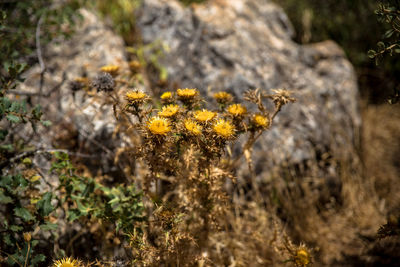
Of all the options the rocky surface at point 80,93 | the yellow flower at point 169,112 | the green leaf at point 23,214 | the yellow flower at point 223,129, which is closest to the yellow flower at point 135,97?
the yellow flower at point 169,112

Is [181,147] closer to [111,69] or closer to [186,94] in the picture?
[186,94]

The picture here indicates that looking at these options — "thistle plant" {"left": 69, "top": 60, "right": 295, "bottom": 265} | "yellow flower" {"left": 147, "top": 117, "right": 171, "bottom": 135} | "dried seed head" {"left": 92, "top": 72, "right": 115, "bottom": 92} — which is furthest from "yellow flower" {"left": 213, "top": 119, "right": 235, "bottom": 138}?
"dried seed head" {"left": 92, "top": 72, "right": 115, "bottom": 92}

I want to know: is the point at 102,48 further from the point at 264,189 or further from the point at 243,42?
the point at 264,189

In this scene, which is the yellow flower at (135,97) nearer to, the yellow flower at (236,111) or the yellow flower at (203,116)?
the yellow flower at (203,116)

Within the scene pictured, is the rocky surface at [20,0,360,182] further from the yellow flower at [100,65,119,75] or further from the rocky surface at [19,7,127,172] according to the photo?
the yellow flower at [100,65,119,75]

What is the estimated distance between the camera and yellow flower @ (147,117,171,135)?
119 centimetres

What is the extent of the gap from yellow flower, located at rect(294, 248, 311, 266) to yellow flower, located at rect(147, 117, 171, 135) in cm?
101

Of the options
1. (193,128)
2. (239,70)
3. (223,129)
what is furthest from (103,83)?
(239,70)

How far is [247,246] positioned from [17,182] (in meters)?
1.60

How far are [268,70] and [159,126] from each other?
1753mm

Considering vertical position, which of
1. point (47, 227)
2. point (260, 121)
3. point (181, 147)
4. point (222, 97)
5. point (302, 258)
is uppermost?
point (222, 97)

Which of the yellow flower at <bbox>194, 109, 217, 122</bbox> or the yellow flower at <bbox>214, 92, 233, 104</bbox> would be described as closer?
the yellow flower at <bbox>194, 109, 217, 122</bbox>

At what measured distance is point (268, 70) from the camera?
8.57 ft

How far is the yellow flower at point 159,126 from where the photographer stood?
119 centimetres
